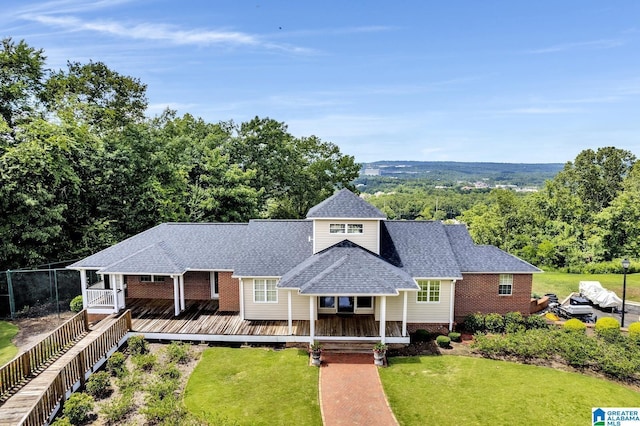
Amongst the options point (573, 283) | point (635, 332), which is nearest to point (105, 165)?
point (635, 332)

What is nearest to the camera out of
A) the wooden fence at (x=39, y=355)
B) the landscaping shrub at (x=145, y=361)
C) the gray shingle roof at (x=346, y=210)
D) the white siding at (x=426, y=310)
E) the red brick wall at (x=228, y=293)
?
the wooden fence at (x=39, y=355)

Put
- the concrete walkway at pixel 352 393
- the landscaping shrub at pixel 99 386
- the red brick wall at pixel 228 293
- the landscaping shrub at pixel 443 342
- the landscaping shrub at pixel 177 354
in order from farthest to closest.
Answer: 1. the red brick wall at pixel 228 293
2. the landscaping shrub at pixel 443 342
3. the landscaping shrub at pixel 177 354
4. the landscaping shrub at pixel 99 386
5. the concrete walkway at pixel 352 393

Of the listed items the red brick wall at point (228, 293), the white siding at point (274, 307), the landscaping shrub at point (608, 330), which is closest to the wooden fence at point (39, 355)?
the red brick wall at point (228, 293)

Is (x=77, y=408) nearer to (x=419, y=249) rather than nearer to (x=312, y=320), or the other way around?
(x=312, y=320)

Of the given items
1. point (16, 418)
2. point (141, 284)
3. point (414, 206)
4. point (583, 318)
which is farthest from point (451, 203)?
point (16, 418)

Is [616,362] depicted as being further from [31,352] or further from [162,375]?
[31,352]

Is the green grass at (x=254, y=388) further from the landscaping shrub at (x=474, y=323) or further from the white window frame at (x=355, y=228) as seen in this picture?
the landscaping shrub at (x=474, y=323)

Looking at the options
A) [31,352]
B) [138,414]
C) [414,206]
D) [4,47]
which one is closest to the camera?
[138,414]
